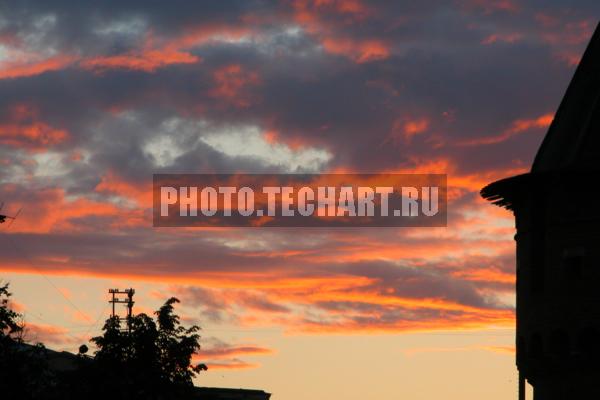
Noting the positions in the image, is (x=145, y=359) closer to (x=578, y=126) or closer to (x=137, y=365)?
(x=137, y=365)

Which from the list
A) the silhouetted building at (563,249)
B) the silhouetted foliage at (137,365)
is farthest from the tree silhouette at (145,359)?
the silhouetted building at (563,249)

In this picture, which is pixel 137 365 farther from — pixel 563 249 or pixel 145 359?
pixel 563 249

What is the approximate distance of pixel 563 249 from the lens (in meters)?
56.2

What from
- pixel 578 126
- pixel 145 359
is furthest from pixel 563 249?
pixel 145 359

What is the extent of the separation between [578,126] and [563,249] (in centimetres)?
577

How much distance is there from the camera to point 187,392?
60844 mm

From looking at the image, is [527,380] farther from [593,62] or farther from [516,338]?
[593,62]

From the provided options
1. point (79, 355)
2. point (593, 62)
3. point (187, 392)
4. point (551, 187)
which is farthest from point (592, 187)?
point (79, 355)

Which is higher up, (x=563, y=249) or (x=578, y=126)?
(x=578, y=126)

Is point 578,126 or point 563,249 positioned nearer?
point 563,249

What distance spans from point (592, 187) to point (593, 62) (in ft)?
22.2

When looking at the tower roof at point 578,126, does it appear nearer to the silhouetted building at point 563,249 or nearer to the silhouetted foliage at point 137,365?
the silhouetted building at point 563,249

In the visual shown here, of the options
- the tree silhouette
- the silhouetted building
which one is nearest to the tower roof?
the silhouetted building

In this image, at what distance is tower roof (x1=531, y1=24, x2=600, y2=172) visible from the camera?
57156 millimetres
